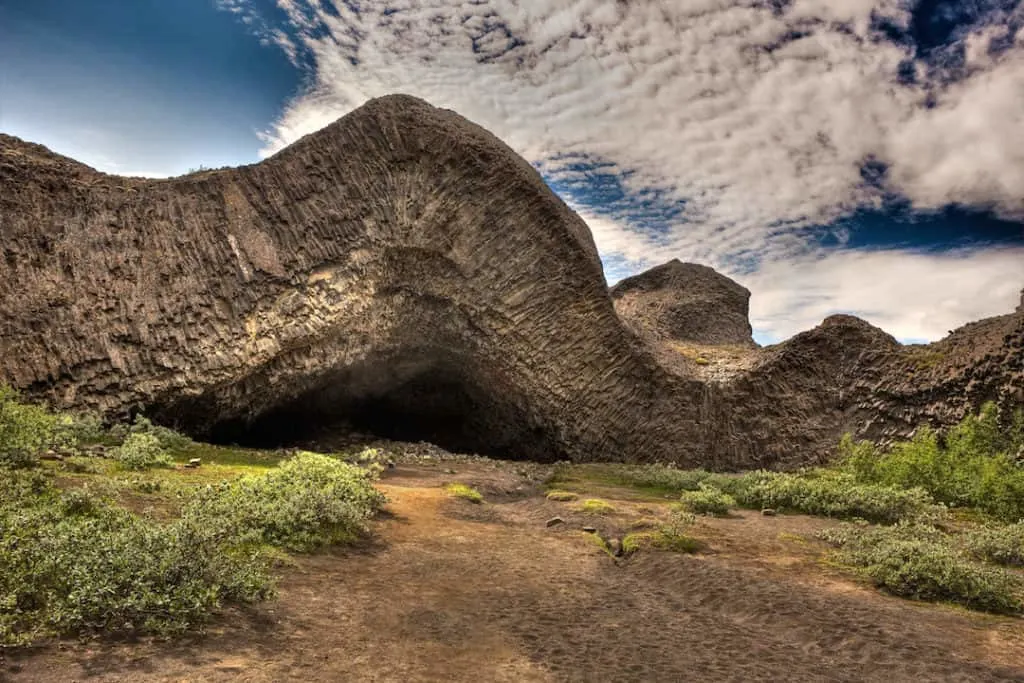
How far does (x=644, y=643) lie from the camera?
23.3 feet

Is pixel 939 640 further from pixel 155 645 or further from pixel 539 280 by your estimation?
pixel 539 280

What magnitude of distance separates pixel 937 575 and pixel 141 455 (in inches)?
576

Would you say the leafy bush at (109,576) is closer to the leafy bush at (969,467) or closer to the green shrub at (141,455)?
the green shrub at (141,455)

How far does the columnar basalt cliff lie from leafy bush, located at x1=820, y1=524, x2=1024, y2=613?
14375 millimetres

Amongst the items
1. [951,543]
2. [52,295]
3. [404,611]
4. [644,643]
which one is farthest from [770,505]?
[52,295]

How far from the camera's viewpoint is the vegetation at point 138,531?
5551 mm

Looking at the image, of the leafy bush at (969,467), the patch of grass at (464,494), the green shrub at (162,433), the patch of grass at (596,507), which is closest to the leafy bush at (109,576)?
the patch of grass at (464,494)

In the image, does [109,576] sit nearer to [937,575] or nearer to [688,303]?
[937,575]

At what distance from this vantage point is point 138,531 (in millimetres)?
6574

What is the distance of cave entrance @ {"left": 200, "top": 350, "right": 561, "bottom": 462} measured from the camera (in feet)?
89.1

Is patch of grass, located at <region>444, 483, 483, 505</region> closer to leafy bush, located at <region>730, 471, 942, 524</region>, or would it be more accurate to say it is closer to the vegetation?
the vegetation

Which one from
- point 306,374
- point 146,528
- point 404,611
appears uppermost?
point 306,374

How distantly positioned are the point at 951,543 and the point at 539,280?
769 inches

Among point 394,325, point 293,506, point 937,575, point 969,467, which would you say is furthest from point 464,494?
point 969,467
